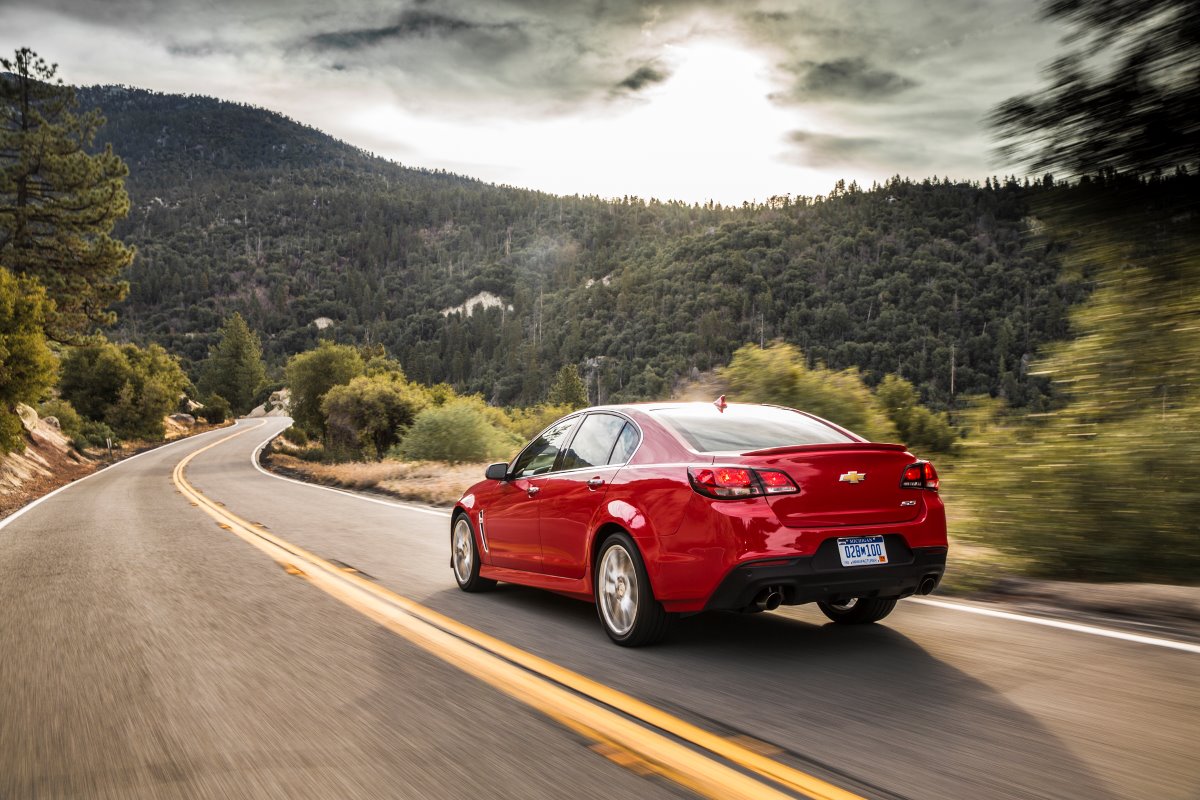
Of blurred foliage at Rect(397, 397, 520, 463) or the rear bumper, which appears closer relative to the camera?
the rear bumper

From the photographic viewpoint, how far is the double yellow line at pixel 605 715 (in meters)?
3.09

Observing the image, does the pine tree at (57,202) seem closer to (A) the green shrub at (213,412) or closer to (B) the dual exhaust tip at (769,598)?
(B) the dual exhaust tip at (769,598)

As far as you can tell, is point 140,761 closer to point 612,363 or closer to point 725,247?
point 612,363

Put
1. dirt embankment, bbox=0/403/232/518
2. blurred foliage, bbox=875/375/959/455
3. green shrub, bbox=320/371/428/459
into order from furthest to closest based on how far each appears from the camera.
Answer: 1. green shrub, bbox=320/371/428/459
2. dirt embankment, bbox=0/403/232/518
3. blurred foliage, bbox=875/375/959/455

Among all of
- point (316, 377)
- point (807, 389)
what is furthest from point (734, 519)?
point (316, 377)

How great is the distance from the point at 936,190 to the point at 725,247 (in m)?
43.5

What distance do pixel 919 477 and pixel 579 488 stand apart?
→ 6.92ft

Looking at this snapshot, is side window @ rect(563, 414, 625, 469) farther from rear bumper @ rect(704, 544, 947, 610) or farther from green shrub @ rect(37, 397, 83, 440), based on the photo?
green shrub @ rect(37, 397, 83, 440)

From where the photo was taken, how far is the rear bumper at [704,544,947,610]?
4629 millimetres

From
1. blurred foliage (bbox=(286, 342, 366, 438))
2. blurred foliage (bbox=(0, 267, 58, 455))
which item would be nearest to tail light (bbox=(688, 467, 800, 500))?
blurred foliage (bbox=(0, 267, 58, 455))

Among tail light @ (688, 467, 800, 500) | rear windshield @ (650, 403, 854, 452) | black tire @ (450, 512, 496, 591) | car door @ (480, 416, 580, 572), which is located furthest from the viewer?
black tire @ (450, 512, 496, 591)

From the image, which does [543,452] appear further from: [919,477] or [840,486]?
[919,477]

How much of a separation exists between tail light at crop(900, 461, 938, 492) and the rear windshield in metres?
0.44

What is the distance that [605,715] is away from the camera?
154 inches
